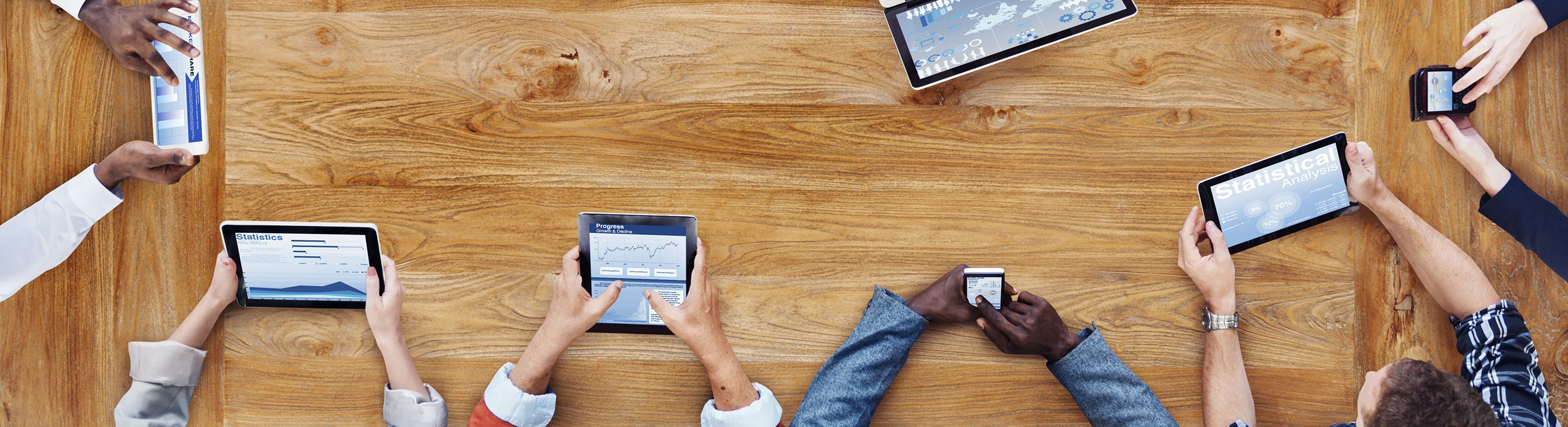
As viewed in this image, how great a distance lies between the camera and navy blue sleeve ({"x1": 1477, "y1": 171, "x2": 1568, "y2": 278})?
4.80 ft

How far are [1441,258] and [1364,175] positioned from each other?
226 millimetres

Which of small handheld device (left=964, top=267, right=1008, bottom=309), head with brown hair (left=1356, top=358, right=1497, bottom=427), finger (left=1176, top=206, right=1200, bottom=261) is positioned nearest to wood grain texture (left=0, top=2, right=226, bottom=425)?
small handheld device (left=964, top=267, right=1008, bottom=309)

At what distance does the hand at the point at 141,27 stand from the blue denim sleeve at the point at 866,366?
1.37 meters

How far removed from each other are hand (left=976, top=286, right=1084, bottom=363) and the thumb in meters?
0.71

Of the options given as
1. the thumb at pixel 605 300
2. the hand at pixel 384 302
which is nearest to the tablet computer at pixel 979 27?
A: the thumb at pixel 605 300

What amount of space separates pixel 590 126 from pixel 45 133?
1.11 meters

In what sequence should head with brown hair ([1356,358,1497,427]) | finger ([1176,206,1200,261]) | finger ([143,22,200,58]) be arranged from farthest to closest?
finger ([1176,206,1200,261])
finger ([143,22,200,58])
head with brown hair ([1356,358,1497,427])

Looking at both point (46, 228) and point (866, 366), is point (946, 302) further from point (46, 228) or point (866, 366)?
point (46, 228)

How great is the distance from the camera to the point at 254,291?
1.53 meters

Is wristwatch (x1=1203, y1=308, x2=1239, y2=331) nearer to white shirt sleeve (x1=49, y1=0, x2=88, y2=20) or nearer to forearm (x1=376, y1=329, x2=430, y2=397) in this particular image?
forearm (x1=376, y1=329, x2=430, y2=397)

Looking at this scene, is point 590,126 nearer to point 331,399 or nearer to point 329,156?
point 329,156

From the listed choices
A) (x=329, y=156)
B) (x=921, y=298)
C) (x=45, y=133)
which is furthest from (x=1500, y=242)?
(x=45, y=133)

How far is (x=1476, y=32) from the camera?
149 centimetres

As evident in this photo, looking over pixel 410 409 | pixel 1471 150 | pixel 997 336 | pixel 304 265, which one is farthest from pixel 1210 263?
pixel 304 265
